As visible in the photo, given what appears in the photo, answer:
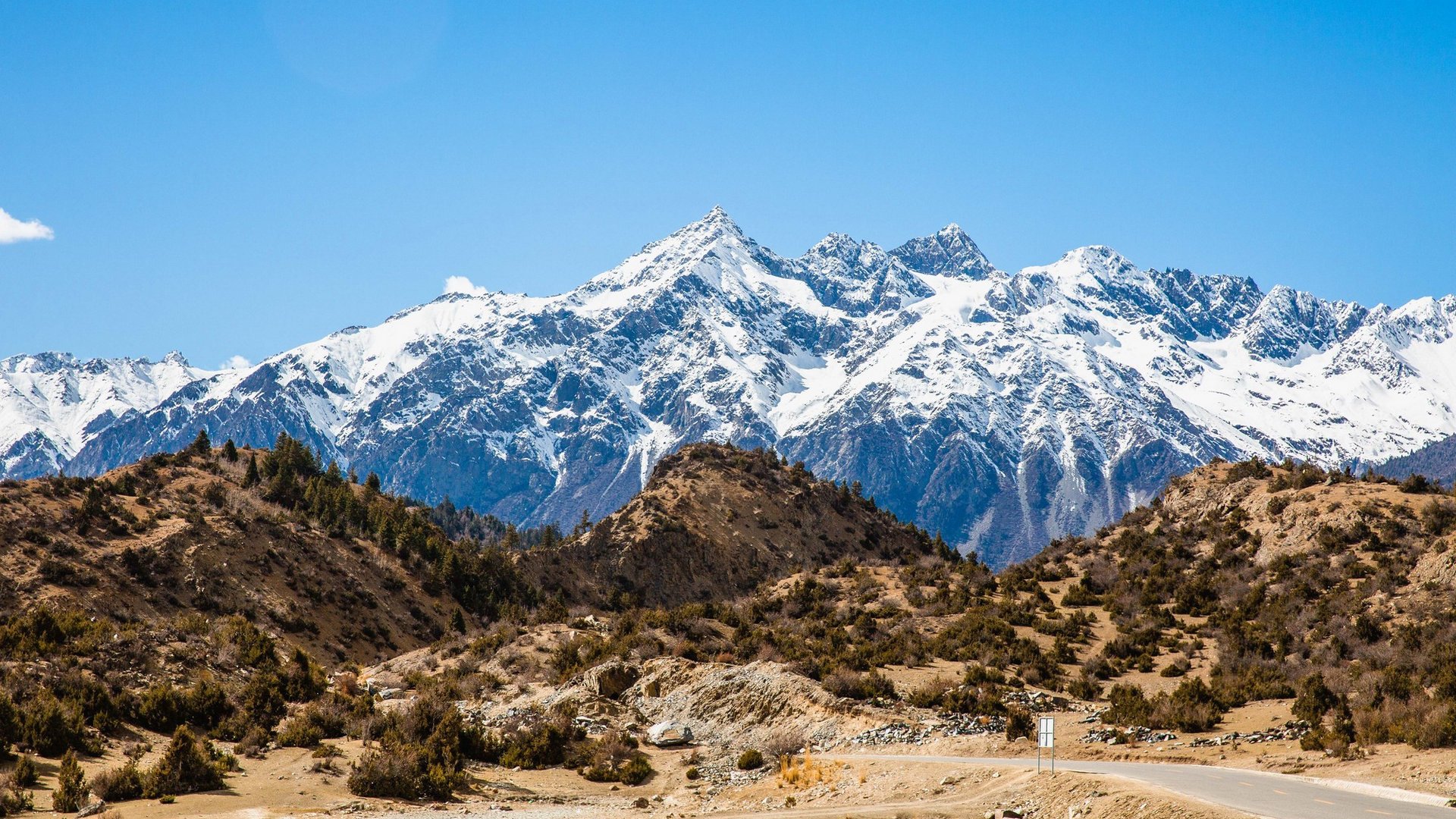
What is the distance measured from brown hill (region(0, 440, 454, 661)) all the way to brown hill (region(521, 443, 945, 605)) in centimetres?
1291

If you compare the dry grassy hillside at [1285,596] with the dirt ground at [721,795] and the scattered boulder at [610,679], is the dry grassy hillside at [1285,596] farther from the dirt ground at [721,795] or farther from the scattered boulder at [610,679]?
the scattered boulder at [610,679]

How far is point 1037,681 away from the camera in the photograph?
46.4m

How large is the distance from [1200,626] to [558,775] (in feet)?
115

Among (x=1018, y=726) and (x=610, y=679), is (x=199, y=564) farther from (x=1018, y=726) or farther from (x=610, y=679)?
(x=1018, y=726)

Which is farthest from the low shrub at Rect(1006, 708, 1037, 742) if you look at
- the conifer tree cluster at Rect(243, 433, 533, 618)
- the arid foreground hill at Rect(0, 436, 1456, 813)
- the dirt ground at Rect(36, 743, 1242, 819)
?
the conifer tree cluster at Rect(243, 433, 533, 618)

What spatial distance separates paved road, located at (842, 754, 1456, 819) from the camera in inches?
885

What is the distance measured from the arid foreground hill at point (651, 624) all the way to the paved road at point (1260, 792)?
13.7 feet

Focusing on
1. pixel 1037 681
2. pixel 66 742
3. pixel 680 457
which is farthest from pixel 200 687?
pixel 680 457

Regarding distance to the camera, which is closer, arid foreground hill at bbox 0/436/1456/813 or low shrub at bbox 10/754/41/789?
low shrub at bbox 10/754/41/789

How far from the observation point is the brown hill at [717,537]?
87.5 metres

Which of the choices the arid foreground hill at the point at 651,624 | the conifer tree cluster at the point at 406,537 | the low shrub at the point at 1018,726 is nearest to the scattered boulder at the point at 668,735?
the arid foreground hill at the point at 651,624

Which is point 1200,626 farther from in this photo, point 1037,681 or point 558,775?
point 558,775

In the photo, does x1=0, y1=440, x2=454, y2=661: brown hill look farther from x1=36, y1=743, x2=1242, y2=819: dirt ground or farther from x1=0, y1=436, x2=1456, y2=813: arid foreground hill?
x1=36, y1=743, x2=1242, y2=819: dirt ground

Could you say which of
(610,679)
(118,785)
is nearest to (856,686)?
(610,679)
